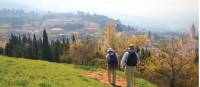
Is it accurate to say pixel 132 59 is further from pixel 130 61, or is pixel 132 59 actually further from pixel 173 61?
pixel 173 61

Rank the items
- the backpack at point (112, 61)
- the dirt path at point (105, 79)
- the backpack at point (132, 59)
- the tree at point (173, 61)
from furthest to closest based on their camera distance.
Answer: the tree at point (173, 61) → the dirt path at point (105, 79) → the backpack at point (112, 61) → the backpack at point (132, 59)

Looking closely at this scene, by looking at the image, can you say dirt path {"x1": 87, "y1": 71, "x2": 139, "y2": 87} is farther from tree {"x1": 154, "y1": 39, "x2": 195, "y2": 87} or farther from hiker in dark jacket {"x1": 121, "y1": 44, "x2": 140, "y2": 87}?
tree {"x1": 154, "y1": 39, "x2": 195, "y2": 87}

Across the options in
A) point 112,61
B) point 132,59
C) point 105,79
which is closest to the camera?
point 132,59

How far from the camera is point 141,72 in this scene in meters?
36.4

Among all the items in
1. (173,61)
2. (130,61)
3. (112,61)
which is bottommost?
(173,61)

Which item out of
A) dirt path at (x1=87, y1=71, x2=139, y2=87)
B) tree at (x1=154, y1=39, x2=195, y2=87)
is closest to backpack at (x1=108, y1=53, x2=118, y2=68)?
dirt path at (x1=87, y1=71, x2=139, y2=87)

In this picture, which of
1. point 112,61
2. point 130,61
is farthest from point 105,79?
point 130,61

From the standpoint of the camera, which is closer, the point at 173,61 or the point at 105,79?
the point at 105,79

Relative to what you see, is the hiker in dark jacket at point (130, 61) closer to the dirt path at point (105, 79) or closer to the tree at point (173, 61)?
the dirt path at point (105, 79)

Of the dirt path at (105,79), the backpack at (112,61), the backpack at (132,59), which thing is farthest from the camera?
the dirt path at (105,79)

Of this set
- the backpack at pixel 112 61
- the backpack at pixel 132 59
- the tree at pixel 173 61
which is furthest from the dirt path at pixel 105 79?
the tree at pixel 173 61

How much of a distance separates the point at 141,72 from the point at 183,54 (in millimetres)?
4973

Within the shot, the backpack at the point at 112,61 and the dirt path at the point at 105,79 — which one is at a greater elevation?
the backpack at the point at 112,61

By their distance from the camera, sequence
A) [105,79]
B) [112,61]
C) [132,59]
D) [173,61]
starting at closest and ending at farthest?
[132,59], [112,61], [105,79], [173,61]
